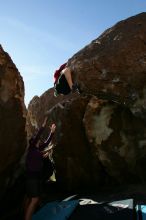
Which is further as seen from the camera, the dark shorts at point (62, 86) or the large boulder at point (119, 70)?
the large boulder at point (119, 70)

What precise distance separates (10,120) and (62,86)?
2292mm

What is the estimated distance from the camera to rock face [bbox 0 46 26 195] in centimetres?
1116

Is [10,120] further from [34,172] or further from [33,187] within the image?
[33,187]

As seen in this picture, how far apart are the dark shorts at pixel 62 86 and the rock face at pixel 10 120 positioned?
133cm

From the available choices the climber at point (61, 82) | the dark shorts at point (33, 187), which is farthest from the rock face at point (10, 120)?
the dark shorts at point (33, 187)

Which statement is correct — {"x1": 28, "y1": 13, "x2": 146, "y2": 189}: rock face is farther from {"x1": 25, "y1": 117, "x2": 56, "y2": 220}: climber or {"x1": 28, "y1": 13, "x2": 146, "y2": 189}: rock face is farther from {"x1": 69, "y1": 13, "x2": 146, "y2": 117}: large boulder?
{"x1": 25, "y1": 117, "x2": 56, "y2": 220}: climber

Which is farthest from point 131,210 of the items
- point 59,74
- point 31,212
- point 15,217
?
point 59,74

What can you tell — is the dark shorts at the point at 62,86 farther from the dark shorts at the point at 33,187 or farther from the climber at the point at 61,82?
the dark shorts at the point at 33,187

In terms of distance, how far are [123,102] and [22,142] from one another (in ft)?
16.8

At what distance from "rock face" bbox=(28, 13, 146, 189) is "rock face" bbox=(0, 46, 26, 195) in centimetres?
384

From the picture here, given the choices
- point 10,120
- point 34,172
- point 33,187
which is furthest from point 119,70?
point 33,187

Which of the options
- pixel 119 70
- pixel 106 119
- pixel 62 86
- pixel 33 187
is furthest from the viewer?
pixel 106 119

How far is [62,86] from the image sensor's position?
12312 millimetres

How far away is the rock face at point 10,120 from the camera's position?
11156 millimetres
